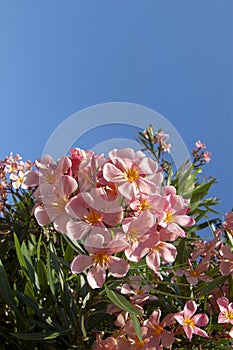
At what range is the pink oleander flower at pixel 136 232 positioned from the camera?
2.68 ft

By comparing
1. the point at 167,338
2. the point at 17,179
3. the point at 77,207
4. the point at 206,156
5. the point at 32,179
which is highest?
the point at 206,156

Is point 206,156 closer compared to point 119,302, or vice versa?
point 119,302

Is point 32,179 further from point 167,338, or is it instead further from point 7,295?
point 167,338

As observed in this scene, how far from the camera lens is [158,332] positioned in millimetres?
954

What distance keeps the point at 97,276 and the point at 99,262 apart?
0.02 m

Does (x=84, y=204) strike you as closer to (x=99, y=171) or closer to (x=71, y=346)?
(x=99, y=171)

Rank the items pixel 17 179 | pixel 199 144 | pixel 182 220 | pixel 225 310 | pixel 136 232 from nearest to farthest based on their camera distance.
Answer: pixel 136 232, pixel 182 220, pixel 225 310, pixel 17 179, pixel 199 144

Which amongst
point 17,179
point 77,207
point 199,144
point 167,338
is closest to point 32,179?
point 77,207

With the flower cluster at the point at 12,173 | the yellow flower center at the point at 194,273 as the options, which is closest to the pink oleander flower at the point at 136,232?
the yellow flower center at the point at 194,273

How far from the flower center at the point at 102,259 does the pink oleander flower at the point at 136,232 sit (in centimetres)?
5

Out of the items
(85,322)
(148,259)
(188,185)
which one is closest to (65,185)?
(148,259)

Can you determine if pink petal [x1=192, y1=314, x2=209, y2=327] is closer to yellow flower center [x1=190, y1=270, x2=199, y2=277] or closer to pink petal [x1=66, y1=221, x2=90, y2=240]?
yellow flower center [x1=190, y1=270, x2=199, y2=277]

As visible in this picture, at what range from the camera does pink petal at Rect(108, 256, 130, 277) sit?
844 millimetres

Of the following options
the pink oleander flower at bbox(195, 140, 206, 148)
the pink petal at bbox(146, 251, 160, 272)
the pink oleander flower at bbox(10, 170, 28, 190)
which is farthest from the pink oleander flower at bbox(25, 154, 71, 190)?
the pink oleander flower at bbox(195, 140, 206, 148)
